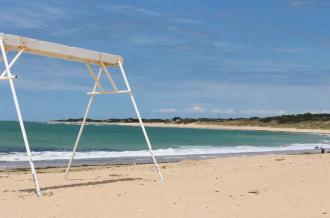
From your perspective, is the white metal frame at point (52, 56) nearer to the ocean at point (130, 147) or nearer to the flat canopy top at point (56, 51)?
the flat canopy top at point (56, 51)

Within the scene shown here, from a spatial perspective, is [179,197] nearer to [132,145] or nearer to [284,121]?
[132,145]

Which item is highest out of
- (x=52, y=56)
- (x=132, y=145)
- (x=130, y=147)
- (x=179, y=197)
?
(x=52, y=56)

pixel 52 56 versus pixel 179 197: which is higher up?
pixel 52 56

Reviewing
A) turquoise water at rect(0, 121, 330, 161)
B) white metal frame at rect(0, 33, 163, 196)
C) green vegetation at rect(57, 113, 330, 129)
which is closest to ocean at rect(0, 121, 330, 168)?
turquoise water at rect(0, 121, 330, 161)

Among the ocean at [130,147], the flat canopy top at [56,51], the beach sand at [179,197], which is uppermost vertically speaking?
the flat canopy top at [56,51]

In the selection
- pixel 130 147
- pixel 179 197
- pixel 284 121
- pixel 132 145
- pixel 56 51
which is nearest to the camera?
pixel 179 197

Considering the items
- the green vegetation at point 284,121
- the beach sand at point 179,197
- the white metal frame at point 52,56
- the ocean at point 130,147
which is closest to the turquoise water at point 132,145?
the ocean at point 130,147

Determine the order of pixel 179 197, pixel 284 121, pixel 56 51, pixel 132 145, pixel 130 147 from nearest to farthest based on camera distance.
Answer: pixel 179 197
pixel 56 51
pixel 130 147
pixel 132 145
pixel 284 121

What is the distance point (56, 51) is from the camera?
11.7m

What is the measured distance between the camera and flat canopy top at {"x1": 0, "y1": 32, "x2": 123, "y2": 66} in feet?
35.2

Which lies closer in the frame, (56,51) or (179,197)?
(179,197)

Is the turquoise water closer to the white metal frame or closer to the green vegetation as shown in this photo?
the white metal frame

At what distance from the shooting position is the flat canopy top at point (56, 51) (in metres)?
10.7

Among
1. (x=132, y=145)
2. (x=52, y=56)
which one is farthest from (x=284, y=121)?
(x=52, y=56)
